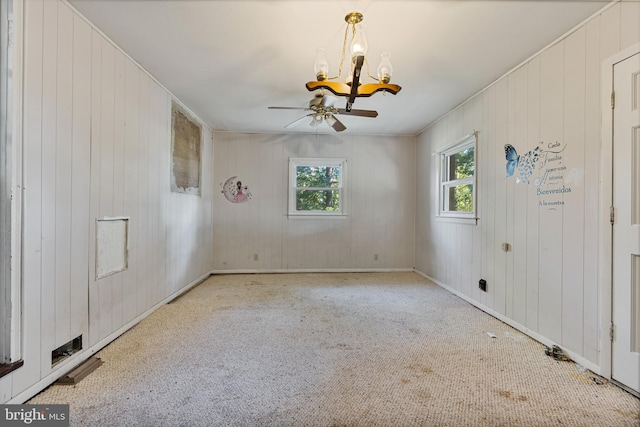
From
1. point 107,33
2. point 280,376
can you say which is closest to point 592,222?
point 280,376

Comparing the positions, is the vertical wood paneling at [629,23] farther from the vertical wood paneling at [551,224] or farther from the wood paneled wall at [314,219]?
the wood paneled wall at [314,219]

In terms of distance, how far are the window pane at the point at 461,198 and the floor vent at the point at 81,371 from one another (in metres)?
3.82

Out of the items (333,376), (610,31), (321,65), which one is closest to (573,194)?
(610,31)

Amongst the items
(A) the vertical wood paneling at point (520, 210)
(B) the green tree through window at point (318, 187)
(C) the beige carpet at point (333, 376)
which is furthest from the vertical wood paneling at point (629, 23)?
(B) the green tree through window at point (318, 187)

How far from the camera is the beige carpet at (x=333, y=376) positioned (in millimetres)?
1462

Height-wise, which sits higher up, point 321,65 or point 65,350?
point 321,65

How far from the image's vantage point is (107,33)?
2150mm

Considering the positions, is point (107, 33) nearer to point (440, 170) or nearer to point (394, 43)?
point (394, 43)

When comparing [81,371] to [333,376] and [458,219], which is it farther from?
[458,219]

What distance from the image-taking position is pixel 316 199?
5.01 meters

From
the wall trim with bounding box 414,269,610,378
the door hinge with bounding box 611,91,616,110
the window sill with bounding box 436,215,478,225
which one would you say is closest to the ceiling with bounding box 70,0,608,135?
the door hinge with bounding box 611,91,616,110

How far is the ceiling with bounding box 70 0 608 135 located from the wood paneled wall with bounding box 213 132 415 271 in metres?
1.65

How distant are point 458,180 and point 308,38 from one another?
103 inches

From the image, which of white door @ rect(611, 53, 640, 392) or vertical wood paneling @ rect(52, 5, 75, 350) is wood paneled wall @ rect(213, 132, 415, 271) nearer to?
vertical wood paneling @ rect(52, 5, 75, 350)
